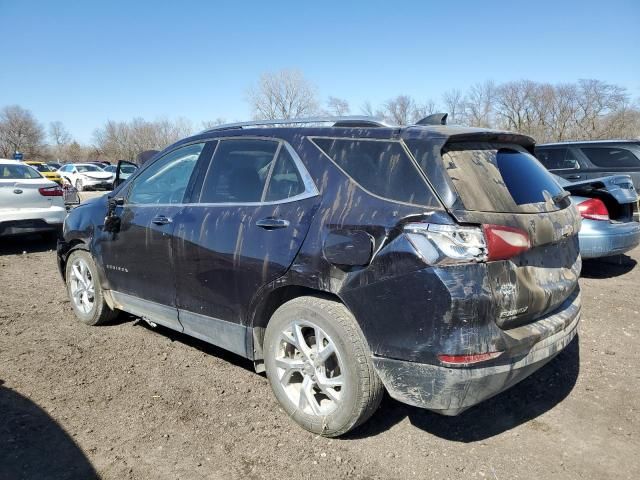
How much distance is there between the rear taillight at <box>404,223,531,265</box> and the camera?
228 centimetres

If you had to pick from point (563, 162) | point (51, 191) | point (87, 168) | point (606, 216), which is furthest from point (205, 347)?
point (87, 168)

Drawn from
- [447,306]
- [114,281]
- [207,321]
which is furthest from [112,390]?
[447,306]

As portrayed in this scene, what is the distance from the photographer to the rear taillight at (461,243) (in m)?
2.28

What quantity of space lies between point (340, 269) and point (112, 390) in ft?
6.72

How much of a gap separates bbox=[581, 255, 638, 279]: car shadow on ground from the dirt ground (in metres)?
2.41

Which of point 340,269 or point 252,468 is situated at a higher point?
point 340,269

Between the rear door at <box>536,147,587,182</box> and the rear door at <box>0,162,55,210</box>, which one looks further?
the rear door at <box>536,147,587,182</box>

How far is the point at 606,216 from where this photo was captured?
5957mm

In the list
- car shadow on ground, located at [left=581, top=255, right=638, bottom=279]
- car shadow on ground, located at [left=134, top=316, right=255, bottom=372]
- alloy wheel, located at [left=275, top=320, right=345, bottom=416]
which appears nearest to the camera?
alloy wheel, located at [left=275, top=320, right=345, bottom=416]

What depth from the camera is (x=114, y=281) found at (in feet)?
14.2

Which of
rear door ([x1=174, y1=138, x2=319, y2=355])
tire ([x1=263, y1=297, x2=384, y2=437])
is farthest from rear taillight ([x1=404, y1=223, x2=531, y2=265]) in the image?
rear door ([x1=174, y1=138, x2=319, y2=355])

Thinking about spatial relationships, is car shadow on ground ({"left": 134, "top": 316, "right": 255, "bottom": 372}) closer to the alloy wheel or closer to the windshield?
the alloy wheel

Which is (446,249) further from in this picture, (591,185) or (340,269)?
(591,185)

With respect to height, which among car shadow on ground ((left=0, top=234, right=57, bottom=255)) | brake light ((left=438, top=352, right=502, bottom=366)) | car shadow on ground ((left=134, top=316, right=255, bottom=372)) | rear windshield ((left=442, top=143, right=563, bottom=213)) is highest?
rear windshield ((left=442, top=143, right=563, bottom=213))
